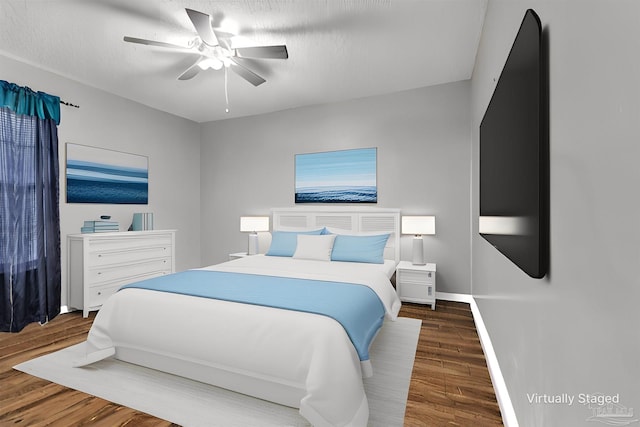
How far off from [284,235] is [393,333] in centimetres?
186

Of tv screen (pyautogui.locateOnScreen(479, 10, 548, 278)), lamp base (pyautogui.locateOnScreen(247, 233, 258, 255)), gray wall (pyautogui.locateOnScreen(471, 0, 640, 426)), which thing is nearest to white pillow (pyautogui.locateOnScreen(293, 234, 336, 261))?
lamp base (pyautogui.locateOnScreen(247, 233, 258, 255))

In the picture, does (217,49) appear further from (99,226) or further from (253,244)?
(253,244)

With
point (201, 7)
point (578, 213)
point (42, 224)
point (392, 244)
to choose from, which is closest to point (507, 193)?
point (578, 213)

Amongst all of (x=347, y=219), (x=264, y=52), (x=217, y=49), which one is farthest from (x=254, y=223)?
(x=264, y=52)

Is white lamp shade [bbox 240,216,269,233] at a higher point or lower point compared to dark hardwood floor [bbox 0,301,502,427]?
higher

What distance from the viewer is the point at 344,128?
14.7 feet

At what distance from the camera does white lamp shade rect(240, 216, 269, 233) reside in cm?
484

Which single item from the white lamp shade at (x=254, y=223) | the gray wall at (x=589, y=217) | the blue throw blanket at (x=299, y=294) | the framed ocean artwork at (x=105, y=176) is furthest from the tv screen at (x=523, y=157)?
the framed ocean artwork at (x=105, y=176)

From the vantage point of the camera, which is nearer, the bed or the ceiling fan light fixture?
the bed

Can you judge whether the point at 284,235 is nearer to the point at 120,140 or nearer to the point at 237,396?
the point at 237,396

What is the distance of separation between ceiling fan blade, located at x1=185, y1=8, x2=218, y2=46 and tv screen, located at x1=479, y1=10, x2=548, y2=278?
6.40ft

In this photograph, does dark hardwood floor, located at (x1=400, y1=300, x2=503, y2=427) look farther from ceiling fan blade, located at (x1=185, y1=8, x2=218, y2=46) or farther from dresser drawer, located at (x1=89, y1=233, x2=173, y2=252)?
dresser drawer, located at (x1=89, y1=233, x2=173, y2=252)

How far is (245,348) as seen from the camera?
6.12ft

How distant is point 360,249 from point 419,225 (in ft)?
2.67
